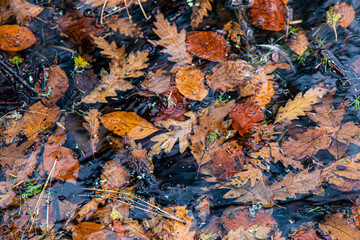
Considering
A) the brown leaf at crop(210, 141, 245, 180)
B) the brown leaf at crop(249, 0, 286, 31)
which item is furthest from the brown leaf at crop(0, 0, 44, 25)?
the brown leaf at crop(210, 141, 245, 180)

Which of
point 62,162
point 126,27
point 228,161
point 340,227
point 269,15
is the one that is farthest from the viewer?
point 126,27

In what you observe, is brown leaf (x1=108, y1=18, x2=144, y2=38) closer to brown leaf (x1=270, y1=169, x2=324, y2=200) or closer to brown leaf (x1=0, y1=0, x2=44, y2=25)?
brown leaf (x1=0, y1=0, x2=44, y2=25)

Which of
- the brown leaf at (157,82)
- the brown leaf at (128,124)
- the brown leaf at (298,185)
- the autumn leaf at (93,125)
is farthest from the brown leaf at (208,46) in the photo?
the brown leaf at (298,185)

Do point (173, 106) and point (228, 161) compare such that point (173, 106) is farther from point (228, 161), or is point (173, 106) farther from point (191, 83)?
point (228, 161)

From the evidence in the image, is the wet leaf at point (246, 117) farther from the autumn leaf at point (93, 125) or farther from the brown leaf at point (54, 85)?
the brown leaf at point (54, 85)

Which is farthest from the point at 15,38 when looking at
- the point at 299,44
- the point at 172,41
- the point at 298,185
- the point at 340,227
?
the point at 340,227

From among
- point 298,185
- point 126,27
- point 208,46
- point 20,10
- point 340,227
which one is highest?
point 20,10
